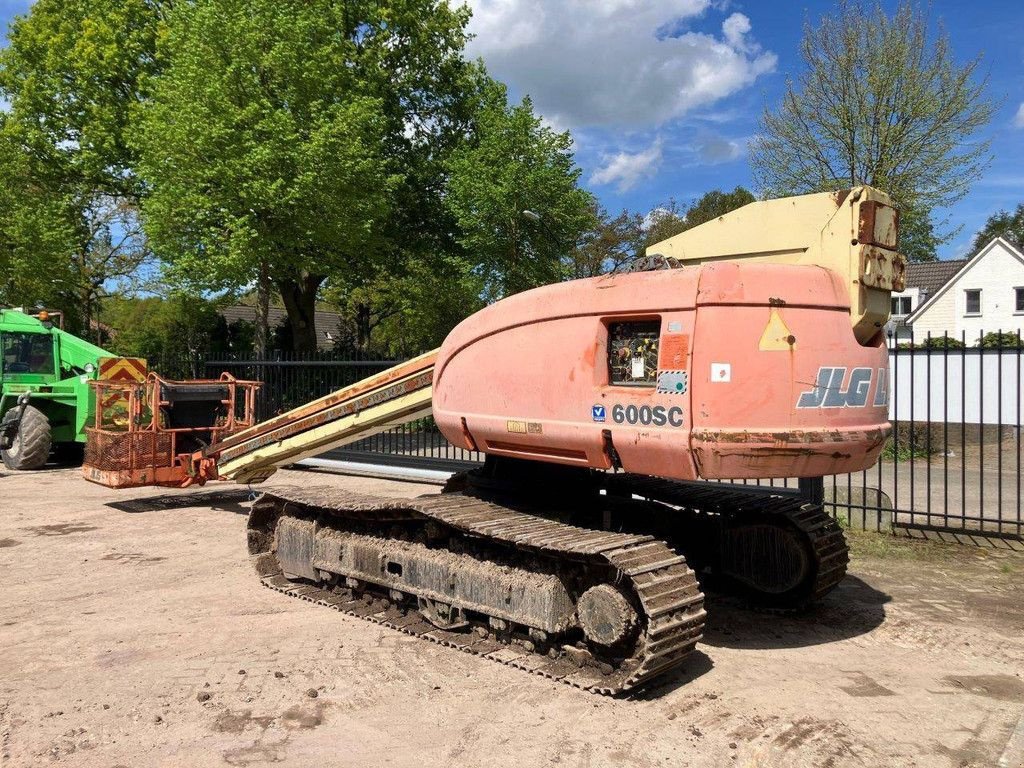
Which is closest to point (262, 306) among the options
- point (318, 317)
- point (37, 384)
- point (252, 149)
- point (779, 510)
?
point (252, 149)

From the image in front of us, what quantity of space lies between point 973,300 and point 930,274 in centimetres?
719

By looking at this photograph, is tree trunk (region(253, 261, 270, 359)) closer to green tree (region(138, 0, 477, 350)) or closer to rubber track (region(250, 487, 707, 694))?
green tree (region(138, 0, 477, 350))

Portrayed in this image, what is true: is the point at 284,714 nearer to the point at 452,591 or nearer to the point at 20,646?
the point at 452,591

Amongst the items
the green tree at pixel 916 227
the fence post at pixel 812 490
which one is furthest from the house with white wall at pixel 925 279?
the fence post at pixel 812 490

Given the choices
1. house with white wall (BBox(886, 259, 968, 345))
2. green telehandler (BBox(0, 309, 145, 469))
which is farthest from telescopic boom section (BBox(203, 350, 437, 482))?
house with white wall (BBox(886, 259, 968, 345))

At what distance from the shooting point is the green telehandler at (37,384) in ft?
45.6

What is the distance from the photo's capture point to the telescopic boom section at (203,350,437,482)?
636 centimetres

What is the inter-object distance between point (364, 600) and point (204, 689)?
5.70 feet

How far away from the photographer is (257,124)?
18.1 meters

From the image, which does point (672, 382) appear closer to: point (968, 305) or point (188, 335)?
point (188, 335)

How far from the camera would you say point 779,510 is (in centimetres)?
587

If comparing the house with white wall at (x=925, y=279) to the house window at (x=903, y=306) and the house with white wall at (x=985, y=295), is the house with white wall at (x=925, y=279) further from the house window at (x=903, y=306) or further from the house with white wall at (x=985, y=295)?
the house with white wall at (x=985, y=295)

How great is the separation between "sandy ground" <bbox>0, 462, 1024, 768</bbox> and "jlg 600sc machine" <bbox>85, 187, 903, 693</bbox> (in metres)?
0.36

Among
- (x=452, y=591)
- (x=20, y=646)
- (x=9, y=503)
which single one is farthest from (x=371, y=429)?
(x=9, y=503)
